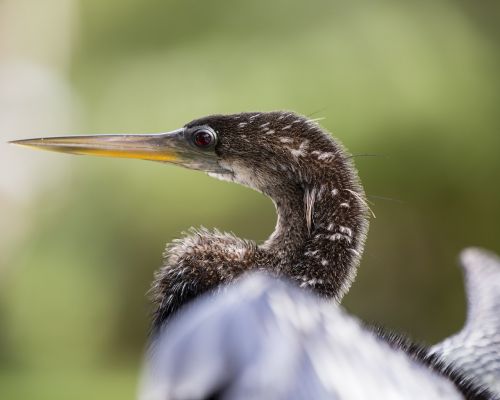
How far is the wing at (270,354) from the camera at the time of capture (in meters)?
0.94

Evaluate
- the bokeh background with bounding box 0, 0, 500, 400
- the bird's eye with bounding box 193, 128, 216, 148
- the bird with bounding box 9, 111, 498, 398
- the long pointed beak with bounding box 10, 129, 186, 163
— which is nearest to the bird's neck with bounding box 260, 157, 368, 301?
the bird with bounding box 9, 111, 498, 398

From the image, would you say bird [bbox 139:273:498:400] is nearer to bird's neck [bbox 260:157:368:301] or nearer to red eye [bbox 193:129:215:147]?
bird's neck [bbox 260:157:368:301]

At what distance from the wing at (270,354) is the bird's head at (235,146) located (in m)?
0.54

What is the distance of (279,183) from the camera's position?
5.38 feet

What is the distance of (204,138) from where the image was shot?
1762mm

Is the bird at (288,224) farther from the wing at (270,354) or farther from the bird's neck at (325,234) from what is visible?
the wing at (270,354)

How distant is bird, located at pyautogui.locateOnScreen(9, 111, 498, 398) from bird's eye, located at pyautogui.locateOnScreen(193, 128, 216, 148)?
0.04 meters

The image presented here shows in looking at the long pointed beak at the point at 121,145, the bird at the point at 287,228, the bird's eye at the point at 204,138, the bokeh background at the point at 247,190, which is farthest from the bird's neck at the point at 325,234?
the bokeh background at the point at 247,190

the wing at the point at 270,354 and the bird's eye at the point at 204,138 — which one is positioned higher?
the bird's eye at the point at 204,138

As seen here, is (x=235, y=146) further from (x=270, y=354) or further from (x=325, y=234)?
(x=270, y=354)

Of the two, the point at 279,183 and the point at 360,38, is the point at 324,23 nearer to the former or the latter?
the point at 360,38

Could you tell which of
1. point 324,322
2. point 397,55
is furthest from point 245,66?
point 324,322

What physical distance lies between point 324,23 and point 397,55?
0.63 m

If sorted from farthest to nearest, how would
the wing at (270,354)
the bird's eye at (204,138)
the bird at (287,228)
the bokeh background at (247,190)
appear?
the bokeh background at (247,190) → the bird's eye at (204,138) → the bird at (287,228) → the wing at (270,354)
